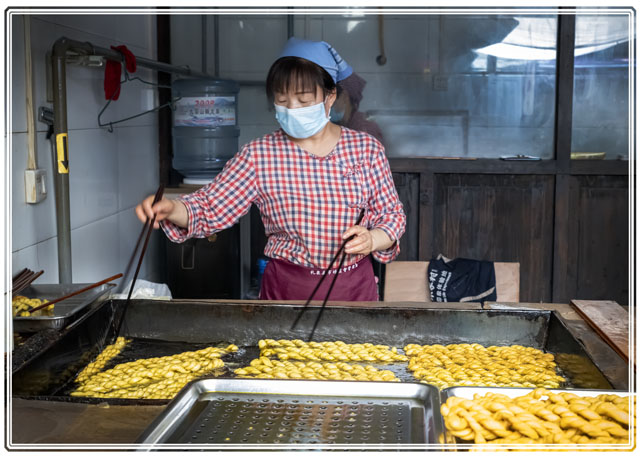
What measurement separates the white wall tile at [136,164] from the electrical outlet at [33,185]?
1.15m

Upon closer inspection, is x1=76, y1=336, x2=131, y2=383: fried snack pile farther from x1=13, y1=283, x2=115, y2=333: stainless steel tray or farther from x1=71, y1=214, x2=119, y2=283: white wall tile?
x1=71, y1=214, x2=119, y2=283: white wall tile

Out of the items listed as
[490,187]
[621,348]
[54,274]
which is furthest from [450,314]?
[490,187]

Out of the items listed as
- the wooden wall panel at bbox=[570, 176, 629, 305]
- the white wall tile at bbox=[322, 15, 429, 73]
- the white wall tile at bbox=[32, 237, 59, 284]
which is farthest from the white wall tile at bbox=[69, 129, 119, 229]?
the wooden wall panel at bbox=[570, 176, 629, 305]

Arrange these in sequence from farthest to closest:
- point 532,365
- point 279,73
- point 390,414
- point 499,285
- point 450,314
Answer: point 499,285 < point 279,73 < point 450,314 < point 532,365 < point 390,414

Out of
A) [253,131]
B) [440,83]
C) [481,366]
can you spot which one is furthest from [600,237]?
[481,366]

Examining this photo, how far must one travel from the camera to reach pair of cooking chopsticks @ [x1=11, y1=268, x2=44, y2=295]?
87.6 inches

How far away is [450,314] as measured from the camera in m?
2.27

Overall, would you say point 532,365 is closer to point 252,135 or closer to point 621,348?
point 621,348

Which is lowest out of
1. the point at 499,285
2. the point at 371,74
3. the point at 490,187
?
the point at 499,285

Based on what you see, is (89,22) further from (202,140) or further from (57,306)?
(57,306)

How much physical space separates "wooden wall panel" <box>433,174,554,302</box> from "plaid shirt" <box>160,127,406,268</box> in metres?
2.01

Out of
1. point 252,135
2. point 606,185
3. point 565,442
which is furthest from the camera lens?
point 252,135

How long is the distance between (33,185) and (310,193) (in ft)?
3.47

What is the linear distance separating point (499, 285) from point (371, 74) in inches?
64.6
